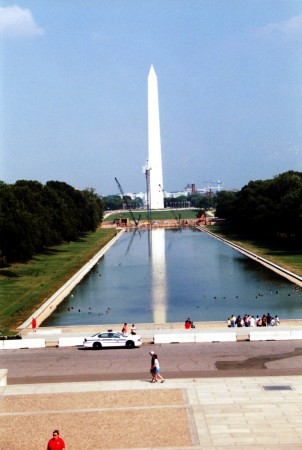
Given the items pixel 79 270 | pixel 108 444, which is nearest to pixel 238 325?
pixel 108 444

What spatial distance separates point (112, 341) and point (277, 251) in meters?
48.9

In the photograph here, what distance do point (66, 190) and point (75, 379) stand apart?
8586cm

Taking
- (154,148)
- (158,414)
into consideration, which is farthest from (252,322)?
(154,148)

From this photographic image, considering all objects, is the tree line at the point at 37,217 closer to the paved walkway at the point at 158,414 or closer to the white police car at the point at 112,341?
the white police car at the point at 112,341

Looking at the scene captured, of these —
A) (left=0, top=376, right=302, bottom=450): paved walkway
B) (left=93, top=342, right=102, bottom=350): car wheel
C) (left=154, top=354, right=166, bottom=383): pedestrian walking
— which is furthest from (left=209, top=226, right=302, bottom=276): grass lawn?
(left=0, top=376, right=302, bottom=450): paved walkway

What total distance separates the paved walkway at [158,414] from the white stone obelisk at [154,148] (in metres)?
138

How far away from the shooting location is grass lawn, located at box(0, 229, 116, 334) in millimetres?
40281

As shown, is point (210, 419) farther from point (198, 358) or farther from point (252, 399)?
point (198, 358)

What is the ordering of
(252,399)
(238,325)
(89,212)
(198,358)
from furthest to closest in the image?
1. (89,212)
2. (238,325)
3. (198,358)
4. (252,399)

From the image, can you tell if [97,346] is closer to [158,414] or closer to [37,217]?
[158,414]

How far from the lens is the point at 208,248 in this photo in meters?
85.1

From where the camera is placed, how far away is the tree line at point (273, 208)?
81188mm

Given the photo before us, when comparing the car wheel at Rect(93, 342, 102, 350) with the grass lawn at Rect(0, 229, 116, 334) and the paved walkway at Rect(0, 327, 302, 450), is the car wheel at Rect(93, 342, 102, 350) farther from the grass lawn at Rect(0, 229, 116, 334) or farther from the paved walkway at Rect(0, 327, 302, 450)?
the grass lawn at Rect(0, 229, 116, 334)

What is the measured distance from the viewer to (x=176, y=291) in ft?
161
